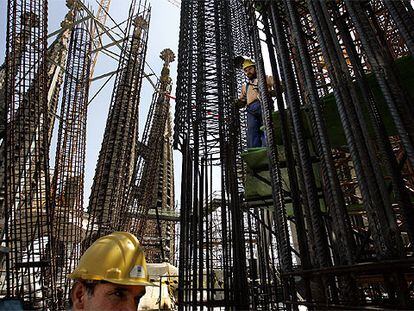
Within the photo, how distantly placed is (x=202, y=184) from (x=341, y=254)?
178 inches

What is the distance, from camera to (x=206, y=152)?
7543mm

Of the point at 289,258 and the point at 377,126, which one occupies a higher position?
the point at 377,126

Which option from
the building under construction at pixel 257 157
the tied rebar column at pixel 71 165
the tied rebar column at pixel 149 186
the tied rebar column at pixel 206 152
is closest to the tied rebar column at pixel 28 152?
the building under construction at pixel 257 157

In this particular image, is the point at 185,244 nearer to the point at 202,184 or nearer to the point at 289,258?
the point at 202,184

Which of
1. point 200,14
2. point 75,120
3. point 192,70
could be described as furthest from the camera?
point 75,120

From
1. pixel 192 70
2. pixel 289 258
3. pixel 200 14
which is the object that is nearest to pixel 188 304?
pixel 289 258

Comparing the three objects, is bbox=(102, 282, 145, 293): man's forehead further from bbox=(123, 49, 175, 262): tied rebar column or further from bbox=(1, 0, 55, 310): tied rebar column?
bbox=(123, 49, 175, 262): tied rebar column

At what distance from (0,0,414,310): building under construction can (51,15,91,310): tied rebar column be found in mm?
96

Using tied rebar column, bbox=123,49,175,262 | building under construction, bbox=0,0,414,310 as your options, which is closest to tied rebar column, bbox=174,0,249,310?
Result: building under construction, bbox=0,0,414,310

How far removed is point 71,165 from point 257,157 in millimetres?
11954

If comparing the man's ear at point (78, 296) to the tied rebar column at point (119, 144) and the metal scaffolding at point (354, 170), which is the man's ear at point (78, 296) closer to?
the metal scaffolding at point (354, 170)

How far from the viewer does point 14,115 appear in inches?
371

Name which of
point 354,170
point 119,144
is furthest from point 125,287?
point 119,144

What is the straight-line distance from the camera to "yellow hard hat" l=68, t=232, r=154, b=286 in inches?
69.8
